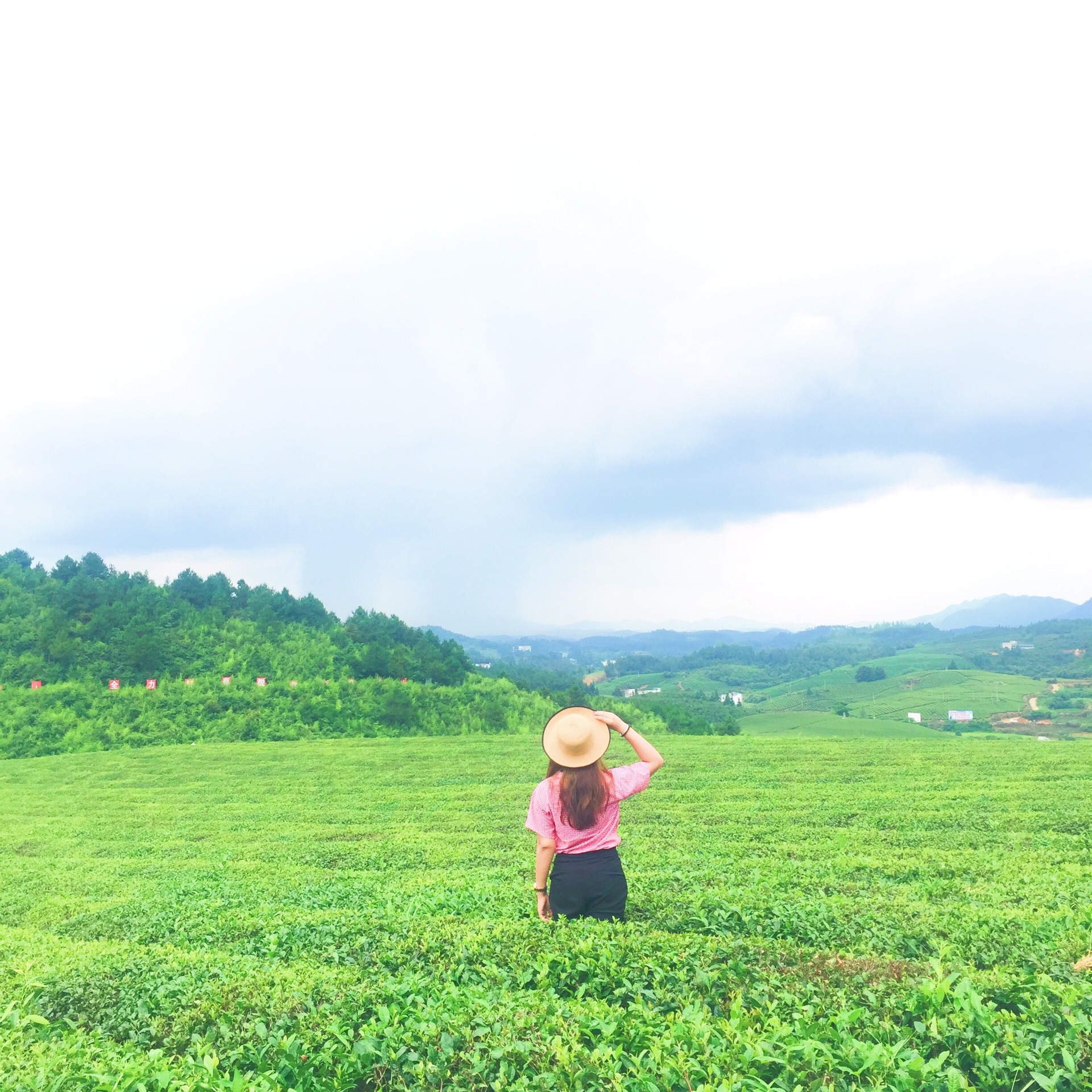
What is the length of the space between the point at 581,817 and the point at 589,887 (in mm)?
749

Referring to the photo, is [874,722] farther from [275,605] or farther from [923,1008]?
[923,1008]

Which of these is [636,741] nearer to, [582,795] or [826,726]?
[582,795]

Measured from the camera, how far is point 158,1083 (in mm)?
4191

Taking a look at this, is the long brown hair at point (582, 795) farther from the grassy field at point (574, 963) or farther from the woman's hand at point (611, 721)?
the grassy field at point (574, 963)

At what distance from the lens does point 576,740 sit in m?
6.05

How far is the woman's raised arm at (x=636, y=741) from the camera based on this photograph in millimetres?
6551

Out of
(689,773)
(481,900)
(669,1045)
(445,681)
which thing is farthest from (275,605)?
(669,1045)

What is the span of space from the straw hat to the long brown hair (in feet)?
0.23

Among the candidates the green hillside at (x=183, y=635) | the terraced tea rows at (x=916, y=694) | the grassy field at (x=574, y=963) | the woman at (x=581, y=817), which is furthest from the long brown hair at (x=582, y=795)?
the terraced tea rows at (x=916, y=694)

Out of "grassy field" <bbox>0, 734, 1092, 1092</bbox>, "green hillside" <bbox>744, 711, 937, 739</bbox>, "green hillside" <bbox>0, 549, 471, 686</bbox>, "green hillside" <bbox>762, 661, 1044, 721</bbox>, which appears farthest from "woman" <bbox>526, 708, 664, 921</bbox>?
"green hillside" <bbox>762, 661, 1044, 721</bbox>

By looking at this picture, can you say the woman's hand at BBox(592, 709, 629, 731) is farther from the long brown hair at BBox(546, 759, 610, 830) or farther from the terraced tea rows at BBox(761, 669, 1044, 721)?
the terraced tea rows at BBox(761, 669, 1044, 721)

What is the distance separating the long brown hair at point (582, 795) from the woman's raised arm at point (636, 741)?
512 millimetres

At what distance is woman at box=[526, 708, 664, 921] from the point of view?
6090mm

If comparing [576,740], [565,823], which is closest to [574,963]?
[565,823]
